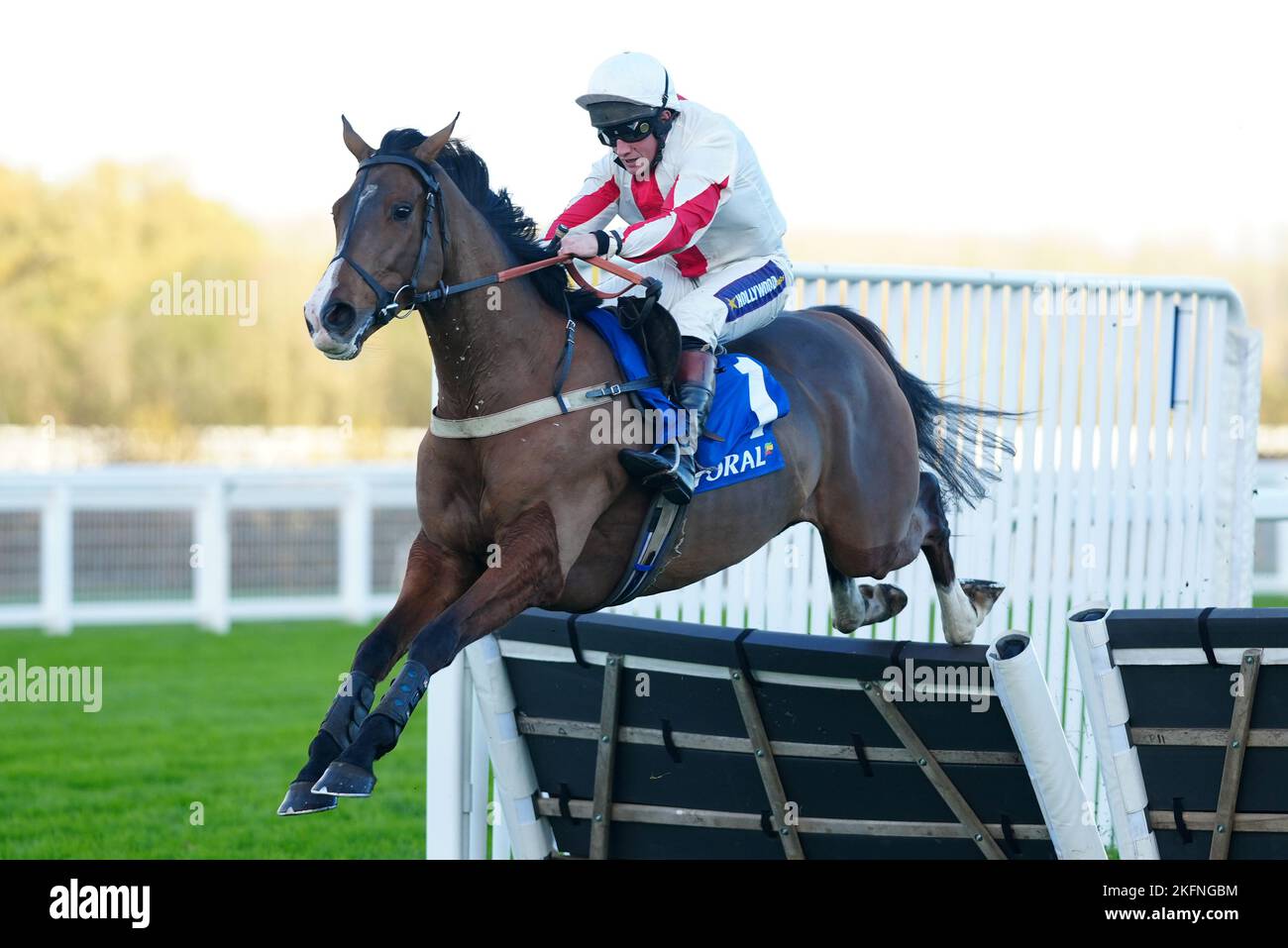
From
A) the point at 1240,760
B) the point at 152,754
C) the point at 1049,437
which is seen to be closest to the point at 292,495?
the point at 152,754

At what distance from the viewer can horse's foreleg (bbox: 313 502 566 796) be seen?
365 cm

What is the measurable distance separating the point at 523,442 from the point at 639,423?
37cm

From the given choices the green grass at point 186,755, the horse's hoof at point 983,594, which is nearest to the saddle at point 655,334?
the horse's hoof at point 983,594

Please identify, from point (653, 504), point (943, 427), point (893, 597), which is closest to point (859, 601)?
point (893, 597)

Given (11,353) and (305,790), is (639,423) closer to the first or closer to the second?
(305,790)

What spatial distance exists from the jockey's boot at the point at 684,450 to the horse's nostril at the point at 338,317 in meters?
0.88

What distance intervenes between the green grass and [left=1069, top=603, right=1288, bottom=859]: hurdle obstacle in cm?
330

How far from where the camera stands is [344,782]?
3.61 metres

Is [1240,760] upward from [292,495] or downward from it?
downward

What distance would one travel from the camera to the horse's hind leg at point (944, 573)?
559 cm

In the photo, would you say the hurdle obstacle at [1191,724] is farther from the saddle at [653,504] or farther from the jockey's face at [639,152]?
the jockey's face at [639,152]

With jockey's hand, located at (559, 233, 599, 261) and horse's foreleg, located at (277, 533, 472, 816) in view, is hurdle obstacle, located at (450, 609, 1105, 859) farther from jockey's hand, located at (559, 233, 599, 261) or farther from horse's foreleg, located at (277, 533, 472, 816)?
jockey's hand, located at (559, 233, 599, 261)
